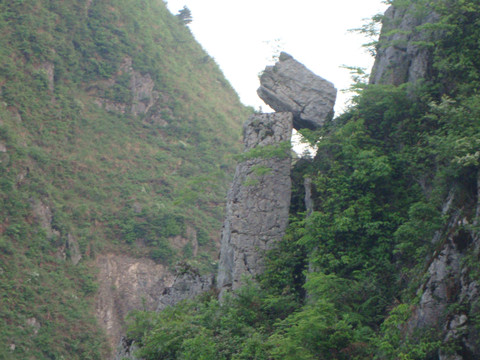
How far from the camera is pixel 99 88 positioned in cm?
4328

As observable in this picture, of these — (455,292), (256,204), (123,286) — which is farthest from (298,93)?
(123,286)

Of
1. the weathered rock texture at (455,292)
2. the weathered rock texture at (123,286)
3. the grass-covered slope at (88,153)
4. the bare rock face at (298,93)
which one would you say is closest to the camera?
the weathered rock texture at (455,292)

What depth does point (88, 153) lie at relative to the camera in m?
39.0

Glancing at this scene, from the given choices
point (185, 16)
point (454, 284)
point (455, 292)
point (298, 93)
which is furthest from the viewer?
point (185, 16)

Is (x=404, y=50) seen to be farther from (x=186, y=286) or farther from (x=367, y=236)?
(x=186, y=286)

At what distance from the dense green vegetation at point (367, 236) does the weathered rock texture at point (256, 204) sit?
2.17 ft

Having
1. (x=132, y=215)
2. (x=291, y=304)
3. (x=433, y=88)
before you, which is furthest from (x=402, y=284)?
(x=132, y=215)

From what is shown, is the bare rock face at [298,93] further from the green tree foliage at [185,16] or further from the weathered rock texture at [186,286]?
the green tree foliage at [185,16]

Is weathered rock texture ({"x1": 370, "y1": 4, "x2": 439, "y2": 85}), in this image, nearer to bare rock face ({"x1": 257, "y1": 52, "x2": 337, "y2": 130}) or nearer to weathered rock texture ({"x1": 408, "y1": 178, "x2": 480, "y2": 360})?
bare rock face ({"x1": 257, "y1": 52, "x2": 337, "y2": 130})

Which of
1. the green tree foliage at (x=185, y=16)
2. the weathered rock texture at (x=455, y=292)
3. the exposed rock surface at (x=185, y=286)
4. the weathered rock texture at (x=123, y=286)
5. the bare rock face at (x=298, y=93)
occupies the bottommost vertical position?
the weathered rock texture at (x=123, y=286)

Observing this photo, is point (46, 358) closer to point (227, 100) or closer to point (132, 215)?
point (132, 215)

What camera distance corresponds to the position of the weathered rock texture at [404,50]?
1520 cm

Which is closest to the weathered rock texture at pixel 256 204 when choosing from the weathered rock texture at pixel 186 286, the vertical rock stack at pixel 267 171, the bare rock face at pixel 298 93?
the vertical rock stack at pixel 267 171

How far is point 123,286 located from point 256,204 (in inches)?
738
